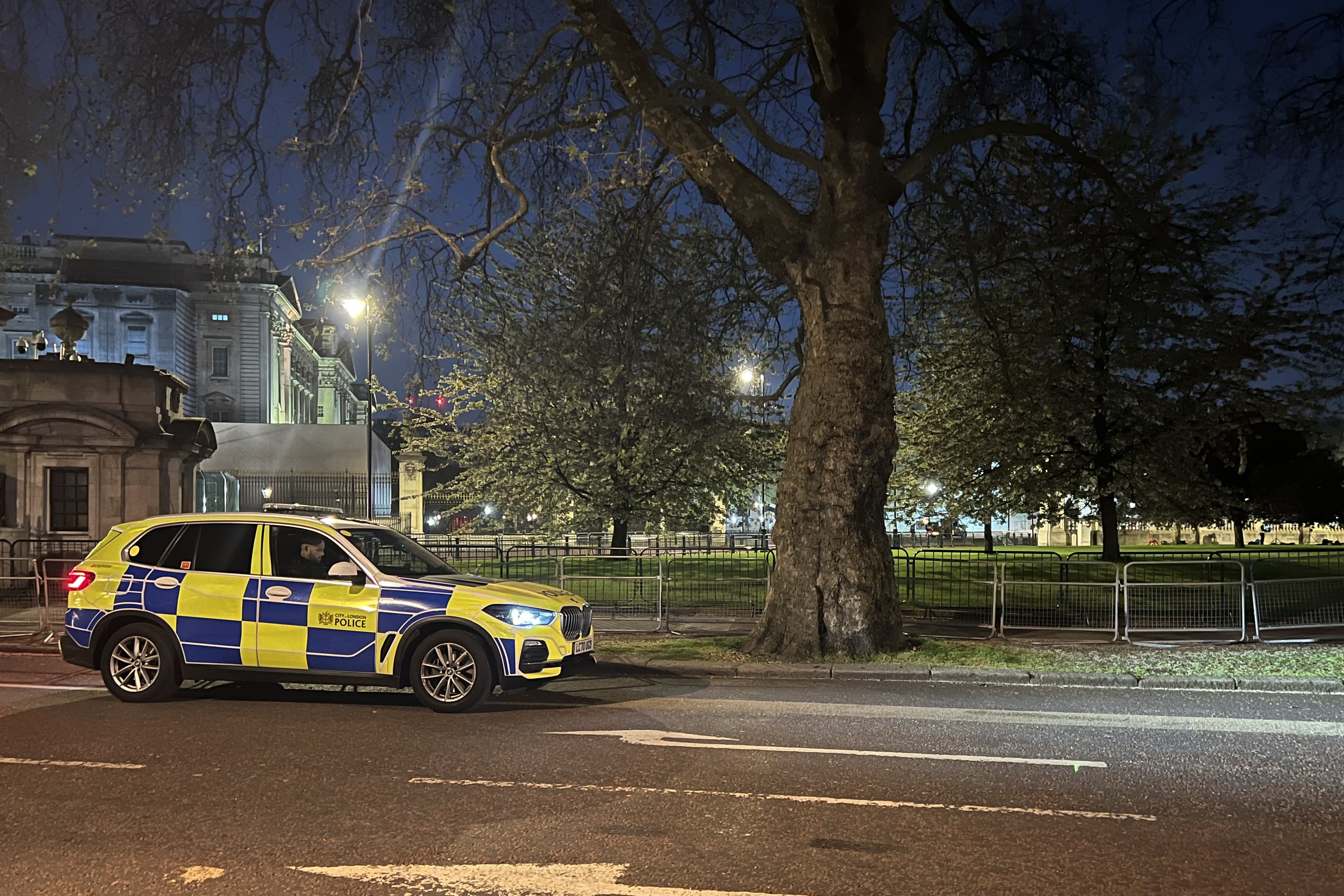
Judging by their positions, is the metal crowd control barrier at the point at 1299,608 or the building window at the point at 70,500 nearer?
the metal crowd control barrier at the point at 1299,608

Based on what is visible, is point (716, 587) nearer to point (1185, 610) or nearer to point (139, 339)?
point (1185, 610)

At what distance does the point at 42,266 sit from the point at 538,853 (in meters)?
72.7

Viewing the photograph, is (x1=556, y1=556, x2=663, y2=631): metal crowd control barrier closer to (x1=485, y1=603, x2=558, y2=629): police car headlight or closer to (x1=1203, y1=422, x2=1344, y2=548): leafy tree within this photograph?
Answer: (x1=485, y1=603, x2=558, y2=629): police car headlight

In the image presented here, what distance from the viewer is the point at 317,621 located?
358 inches

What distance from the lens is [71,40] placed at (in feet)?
39.4

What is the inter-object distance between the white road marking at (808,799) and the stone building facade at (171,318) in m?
59.7

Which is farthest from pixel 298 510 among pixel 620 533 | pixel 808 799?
pixel 620 533

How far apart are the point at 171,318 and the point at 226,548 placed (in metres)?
65.2

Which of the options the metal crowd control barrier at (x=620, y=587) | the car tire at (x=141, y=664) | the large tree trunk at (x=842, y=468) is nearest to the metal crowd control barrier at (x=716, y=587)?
the metal crowd control barrier at (x=620, y=587)

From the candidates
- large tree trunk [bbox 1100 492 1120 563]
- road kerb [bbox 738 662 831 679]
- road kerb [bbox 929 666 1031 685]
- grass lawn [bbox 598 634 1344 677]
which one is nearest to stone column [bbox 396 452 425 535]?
large tree trunk [bbox 1100 492 1120 563]

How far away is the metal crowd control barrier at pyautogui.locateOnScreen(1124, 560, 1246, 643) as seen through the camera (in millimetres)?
14383

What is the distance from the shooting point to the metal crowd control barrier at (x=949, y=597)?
15.7 meters

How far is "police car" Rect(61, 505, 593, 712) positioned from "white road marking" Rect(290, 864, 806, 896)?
4108 mm

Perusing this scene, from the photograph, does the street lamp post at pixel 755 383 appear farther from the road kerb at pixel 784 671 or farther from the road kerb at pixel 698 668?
the road kerb at pixel 784 671
